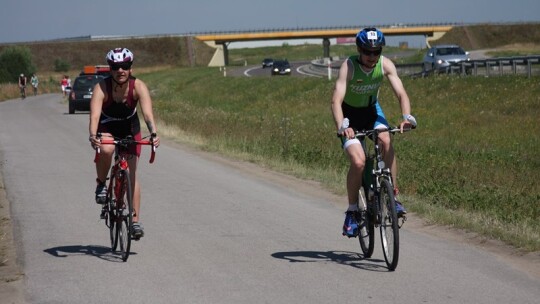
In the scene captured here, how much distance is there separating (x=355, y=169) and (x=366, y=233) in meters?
0.64

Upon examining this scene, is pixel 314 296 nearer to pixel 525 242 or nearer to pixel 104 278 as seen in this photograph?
pixel 104 278

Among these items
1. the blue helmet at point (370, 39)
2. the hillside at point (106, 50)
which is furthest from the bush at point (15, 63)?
the blue helmet at point (370, 39)

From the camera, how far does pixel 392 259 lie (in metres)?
8.42

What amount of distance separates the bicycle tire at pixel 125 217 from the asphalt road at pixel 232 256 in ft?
0.54

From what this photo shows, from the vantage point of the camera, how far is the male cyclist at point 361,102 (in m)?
8.63

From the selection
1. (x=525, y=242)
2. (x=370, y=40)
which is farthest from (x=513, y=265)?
(x=370, y=40)

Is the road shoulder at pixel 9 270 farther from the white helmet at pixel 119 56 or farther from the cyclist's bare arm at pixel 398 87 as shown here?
the cyclist's bare arm at pixel 398 87

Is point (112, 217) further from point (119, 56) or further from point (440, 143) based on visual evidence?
point (440, 143)

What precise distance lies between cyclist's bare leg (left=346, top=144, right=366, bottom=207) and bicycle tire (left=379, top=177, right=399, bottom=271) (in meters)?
0.34

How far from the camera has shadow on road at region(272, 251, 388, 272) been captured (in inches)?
349

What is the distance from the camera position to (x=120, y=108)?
9383 millimetres

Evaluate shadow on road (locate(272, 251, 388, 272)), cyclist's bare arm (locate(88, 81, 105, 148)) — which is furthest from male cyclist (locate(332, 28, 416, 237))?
cyclist's bare arm (locate(88, 81, 105, 148))

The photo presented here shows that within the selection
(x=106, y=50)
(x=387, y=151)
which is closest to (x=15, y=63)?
(x=106, y=50)

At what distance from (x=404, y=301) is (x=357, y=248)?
8.27 feet
